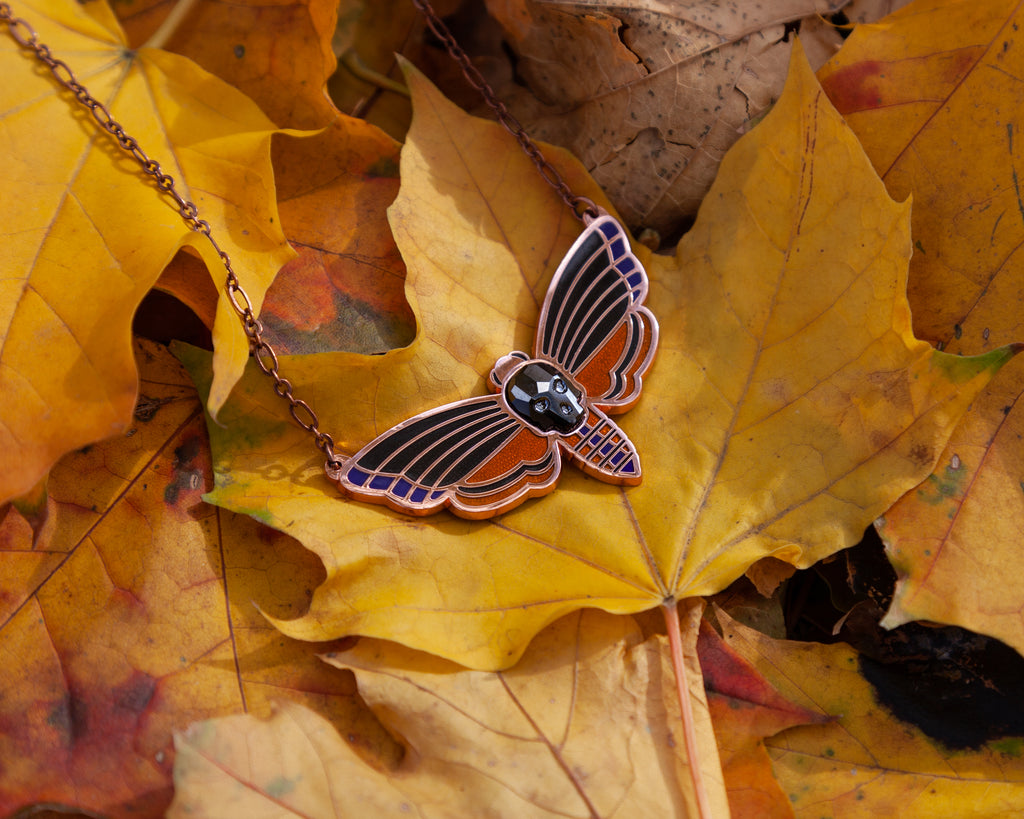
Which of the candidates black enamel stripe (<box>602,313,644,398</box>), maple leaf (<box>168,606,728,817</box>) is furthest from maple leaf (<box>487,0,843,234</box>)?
maple leaf (<box>168,606,728,817</box>)

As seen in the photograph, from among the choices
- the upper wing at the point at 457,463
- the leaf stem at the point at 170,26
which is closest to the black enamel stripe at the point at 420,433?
the upper wing at the point at 457,463

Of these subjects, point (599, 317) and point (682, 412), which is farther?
point (599, 317)

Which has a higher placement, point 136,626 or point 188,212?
point 188,212

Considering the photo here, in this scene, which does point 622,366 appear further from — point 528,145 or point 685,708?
point 685,708

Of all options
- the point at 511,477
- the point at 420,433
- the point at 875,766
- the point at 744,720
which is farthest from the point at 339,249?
the point at 875,766

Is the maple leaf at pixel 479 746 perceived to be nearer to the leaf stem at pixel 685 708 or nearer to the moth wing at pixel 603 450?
the leaf stem at pixel 685 708

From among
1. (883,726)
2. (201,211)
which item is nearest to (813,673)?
(883,726)

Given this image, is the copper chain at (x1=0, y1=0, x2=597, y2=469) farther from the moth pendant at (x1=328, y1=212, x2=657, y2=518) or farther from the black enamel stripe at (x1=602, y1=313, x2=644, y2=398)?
the black enamel stripe at (x1=602, y1=313, x2=644, y2=398)
